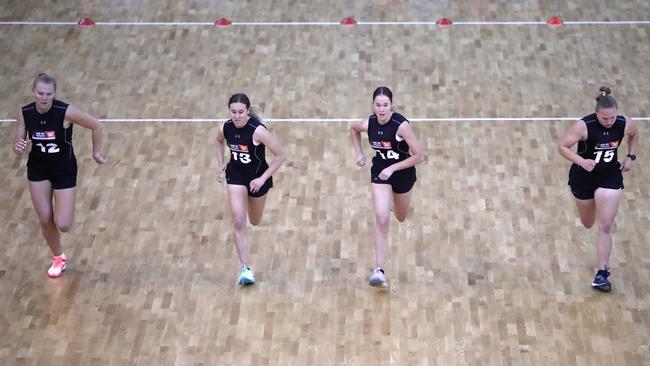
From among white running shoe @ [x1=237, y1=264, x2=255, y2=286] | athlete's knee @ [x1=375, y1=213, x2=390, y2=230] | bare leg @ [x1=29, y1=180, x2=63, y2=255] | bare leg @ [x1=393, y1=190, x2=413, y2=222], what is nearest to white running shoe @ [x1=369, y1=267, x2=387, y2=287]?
athlete's knee @ [x1=375, y1=213, x2=390, y2=230]

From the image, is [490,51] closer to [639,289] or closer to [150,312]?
[639,289]

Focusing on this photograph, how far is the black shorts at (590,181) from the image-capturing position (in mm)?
6863

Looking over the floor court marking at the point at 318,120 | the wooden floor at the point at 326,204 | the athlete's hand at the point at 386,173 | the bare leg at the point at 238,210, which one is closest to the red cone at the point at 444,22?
the wooden floor at the point at 326,204

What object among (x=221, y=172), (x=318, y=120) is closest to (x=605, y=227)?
(x=221, y=172)

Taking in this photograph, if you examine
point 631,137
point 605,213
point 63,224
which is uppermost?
point 631,137

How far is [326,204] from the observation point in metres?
8.20

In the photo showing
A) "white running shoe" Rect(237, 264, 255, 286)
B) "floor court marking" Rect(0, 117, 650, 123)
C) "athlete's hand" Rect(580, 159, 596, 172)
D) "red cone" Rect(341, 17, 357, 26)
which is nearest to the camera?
"athlete's hand" Rect(580, 159, 596, 172)

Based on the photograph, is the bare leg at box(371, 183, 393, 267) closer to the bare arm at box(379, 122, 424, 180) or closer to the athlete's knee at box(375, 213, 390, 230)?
the athlete's knee at box(375, 213, 390, 230)

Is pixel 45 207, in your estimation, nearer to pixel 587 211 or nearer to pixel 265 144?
pixel 265 144

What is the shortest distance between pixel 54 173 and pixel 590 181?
3568mm

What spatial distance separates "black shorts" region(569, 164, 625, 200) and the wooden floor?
642 millimetres

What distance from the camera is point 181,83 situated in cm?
1002

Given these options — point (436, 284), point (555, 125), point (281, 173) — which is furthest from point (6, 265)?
point (555, 125)

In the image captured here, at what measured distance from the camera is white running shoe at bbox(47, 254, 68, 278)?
734cm
